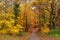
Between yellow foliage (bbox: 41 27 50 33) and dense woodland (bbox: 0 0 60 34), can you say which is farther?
yellow foliage (bbox: 41 27 50 33)

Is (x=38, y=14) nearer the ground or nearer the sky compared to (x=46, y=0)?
Answer: nearer the ground

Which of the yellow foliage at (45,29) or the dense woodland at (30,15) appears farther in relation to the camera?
the yellow foliage at (45,29)

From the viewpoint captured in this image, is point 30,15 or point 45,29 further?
point 30,15

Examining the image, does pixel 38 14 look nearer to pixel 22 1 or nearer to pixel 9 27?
pixel 22 1

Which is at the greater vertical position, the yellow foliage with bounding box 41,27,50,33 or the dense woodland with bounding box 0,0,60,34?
the dense woodland with bounding box 0,0,60,34

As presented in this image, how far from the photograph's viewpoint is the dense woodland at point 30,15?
91.7 ft

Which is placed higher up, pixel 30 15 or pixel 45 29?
pixel 30 15

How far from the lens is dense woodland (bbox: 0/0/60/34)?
27.9 metres

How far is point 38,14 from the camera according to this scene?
1299 inches

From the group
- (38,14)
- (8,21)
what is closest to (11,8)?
(8,21)

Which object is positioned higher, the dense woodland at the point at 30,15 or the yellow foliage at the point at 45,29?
the dense woodland at the point at 30,15

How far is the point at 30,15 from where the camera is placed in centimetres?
3347

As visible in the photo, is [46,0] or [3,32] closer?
[3,32]

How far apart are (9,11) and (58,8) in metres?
8.20
